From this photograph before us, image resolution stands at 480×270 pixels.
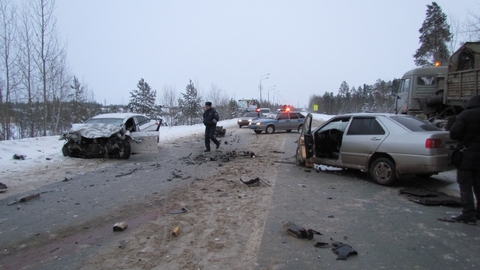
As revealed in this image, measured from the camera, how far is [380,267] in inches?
121

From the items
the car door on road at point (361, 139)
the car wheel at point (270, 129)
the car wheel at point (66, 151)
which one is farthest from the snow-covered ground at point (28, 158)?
the car wheel at point (270, 129)

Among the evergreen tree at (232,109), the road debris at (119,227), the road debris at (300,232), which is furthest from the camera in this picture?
the evergreen tree at (232,109)

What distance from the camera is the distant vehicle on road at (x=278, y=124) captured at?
2206 cm

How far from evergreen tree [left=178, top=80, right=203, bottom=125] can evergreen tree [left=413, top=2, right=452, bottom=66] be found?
3982 centimetres

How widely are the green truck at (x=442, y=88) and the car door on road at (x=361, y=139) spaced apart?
12.9ft

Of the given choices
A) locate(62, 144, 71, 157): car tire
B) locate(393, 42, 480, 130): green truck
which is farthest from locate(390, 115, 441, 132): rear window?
locate(62, 144, 71, 157): car tire

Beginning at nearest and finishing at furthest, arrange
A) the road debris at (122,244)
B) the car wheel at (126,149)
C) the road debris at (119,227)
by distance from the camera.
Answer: the road debris at (122,244) < the road debris at (119,227) < the car wheel at (126,149)

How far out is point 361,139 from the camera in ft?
22.8

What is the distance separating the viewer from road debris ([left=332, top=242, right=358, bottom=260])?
3.30m

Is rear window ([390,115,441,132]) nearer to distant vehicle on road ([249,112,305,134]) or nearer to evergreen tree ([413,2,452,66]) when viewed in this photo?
distant vehicle on road ([249,112,305,134])

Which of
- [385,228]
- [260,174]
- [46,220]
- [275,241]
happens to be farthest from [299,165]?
[46,220]

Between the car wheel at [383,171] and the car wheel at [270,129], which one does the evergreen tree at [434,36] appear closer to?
the car wheel at [270,129]

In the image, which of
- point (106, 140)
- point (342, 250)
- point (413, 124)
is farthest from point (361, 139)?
point (106, 140)

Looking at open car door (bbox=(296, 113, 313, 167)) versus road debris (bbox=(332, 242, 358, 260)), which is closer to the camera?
road debris (bbox=(332, 242, 358, 260))
